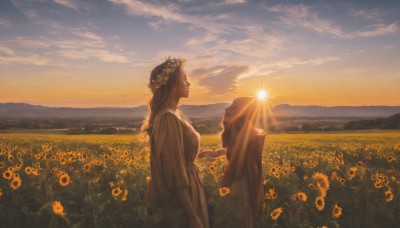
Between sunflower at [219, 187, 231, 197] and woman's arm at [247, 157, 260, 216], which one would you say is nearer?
woman's arm at [247, 157, 260, 216]

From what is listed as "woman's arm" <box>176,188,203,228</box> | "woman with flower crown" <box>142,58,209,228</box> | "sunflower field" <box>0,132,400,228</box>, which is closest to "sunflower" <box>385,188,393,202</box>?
"sunflower field" <box>0,132,400,228</box>

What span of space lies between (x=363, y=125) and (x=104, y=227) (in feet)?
136

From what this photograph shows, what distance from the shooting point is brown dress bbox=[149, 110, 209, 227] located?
3309 mm

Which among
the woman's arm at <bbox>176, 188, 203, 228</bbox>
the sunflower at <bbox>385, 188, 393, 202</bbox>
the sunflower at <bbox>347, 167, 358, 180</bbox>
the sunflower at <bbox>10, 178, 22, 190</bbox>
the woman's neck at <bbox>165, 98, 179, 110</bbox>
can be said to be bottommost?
the sunflower at <bbox>385, 188, 393, 202</bbox>

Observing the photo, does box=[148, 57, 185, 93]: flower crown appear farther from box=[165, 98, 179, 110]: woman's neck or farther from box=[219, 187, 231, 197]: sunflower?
box=[219, 187, 231, 197]: sunflower

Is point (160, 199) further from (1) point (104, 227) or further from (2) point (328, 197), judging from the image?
(2) point (328, 197)

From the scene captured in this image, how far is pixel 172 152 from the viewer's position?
331cm

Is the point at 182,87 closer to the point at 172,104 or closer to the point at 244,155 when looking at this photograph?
the point at 172,104

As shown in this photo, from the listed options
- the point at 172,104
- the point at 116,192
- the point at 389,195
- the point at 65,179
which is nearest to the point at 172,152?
the point at 172,104

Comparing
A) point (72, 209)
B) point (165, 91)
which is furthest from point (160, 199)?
point (72, 209)

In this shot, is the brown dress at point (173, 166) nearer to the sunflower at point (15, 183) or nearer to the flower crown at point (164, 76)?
the flower crown at point (164, 76)

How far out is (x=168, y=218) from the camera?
3588mm

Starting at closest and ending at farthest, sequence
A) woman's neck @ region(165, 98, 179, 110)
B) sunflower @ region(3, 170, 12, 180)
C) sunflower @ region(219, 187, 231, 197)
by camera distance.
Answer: woman's neck @ region(165, 98, 179, 110), sunflower @ region(219, 187, 231, 197), sunflower @ region(3, 170, 12, 180)

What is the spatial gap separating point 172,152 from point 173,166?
123 millimetres
